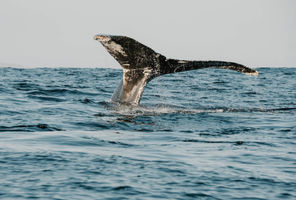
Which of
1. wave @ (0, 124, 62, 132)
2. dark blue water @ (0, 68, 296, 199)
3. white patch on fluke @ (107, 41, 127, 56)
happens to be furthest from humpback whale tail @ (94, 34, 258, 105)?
wave @ (0, 124, 62, 132)

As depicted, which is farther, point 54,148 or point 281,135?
point 281,135

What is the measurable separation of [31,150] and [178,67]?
4164 mm

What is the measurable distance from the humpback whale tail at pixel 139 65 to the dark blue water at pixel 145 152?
378 mm

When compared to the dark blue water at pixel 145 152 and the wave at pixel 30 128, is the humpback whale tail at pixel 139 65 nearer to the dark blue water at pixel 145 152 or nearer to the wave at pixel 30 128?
the dark blue water at pixel 145 152

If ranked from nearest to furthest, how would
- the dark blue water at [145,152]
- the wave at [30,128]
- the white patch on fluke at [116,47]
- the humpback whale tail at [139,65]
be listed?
the dark blue water at [145,152], the wave at [30,128], the white patch on fluke at [116,47], the humpback whale tail at [139,65]

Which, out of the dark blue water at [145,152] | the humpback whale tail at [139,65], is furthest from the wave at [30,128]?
the humpback whale tail at [139,65]

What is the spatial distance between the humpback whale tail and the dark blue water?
378 mm

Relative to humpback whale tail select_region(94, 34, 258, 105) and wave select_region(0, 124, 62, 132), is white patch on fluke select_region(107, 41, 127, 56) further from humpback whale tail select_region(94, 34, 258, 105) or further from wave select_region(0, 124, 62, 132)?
wave select_region(0, 124, 62, 132)

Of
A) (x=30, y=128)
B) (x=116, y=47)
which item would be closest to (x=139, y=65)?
(x=116, y=47)

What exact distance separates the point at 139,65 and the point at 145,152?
11.3ft

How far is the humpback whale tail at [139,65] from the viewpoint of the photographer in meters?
9.49

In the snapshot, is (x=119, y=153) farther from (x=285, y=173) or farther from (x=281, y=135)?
(x=281, y=135)

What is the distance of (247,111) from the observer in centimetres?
1181

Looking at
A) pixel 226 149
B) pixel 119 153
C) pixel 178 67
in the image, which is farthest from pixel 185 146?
pixel 178 67
